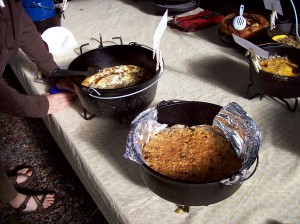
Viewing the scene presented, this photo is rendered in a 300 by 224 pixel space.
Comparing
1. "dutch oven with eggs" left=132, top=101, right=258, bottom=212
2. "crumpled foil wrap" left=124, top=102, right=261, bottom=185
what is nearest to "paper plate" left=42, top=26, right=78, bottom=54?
"crumpled foil wrap" left=124, top=102, right=261, bottom=185

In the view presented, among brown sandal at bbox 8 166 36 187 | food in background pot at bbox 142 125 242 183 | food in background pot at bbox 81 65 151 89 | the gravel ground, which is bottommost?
the gravel ground

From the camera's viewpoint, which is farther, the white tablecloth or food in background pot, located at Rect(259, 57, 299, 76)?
food in background pot, located at Rect(259, 57, 299, 76)

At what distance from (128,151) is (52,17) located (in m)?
1.16

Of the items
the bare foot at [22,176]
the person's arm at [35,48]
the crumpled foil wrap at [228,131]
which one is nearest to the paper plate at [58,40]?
the person's arm at [35,48]

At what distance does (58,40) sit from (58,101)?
0.58m

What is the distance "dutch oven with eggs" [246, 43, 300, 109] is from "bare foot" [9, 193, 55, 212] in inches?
41.1

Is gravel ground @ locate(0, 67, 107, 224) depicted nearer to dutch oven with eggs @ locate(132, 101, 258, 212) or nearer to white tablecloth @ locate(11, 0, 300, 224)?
white tablecloth @ locate(11, 0, 300, 224)

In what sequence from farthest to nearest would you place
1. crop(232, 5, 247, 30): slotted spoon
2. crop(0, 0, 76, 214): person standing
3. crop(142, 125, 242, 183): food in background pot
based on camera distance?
crop(232, 5, 247, 30): slotted spoon
crop(0, 0, 76, 214): person standing
crop(142, 125, 242, 183): food in background pot

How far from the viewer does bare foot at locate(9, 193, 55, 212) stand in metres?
1.25

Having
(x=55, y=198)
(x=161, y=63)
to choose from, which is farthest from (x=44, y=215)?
(x=161, y=63)

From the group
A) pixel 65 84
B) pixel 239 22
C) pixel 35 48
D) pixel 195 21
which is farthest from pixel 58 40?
pixel 239 22

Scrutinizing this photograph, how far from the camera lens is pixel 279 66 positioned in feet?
3.30

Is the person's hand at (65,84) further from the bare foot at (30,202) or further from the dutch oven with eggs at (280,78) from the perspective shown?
the dutch oven with eggs at (280,78)

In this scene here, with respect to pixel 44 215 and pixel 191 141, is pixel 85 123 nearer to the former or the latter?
pixel 191 141
